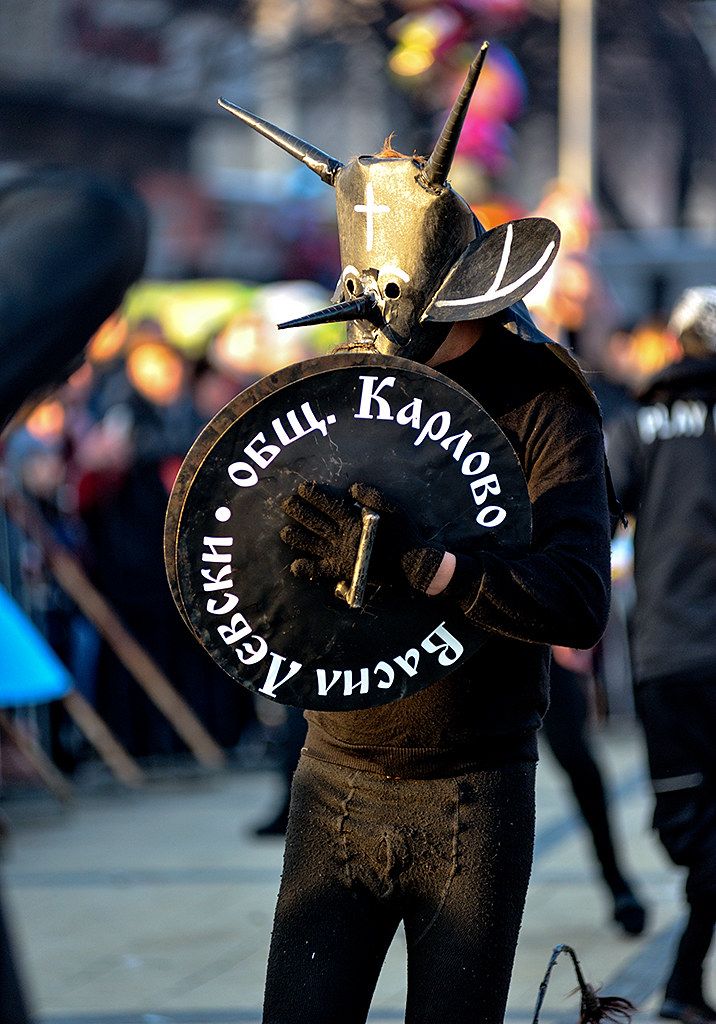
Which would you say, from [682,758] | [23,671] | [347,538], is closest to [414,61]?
[23,671]

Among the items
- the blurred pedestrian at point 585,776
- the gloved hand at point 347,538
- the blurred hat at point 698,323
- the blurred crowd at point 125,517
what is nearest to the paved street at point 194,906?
the blurred pedestrian at point 585,776

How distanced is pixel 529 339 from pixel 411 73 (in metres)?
13.4

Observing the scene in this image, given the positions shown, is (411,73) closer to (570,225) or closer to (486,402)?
(570,225)

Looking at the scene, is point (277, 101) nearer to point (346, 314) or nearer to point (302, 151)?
point (302, 151)

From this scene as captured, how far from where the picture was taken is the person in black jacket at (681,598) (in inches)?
192

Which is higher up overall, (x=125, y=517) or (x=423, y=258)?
(x=423, y=258)

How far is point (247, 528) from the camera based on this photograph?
2750 millimetres

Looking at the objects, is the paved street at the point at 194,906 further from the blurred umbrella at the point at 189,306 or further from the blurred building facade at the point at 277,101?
the blurred building facade at the point at 277,101

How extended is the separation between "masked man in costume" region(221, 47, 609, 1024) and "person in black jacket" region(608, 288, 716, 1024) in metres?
2.00

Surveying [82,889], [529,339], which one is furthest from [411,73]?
[529,339]

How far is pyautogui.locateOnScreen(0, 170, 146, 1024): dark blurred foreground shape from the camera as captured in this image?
2711 mm

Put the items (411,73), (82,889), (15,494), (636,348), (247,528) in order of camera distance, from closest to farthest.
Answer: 1. (247,528)
2. (82,889)
3. (15,494)
4. (636,348)
5. (411,73)

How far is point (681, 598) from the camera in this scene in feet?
16.7

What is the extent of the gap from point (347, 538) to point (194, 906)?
13.3 ft
